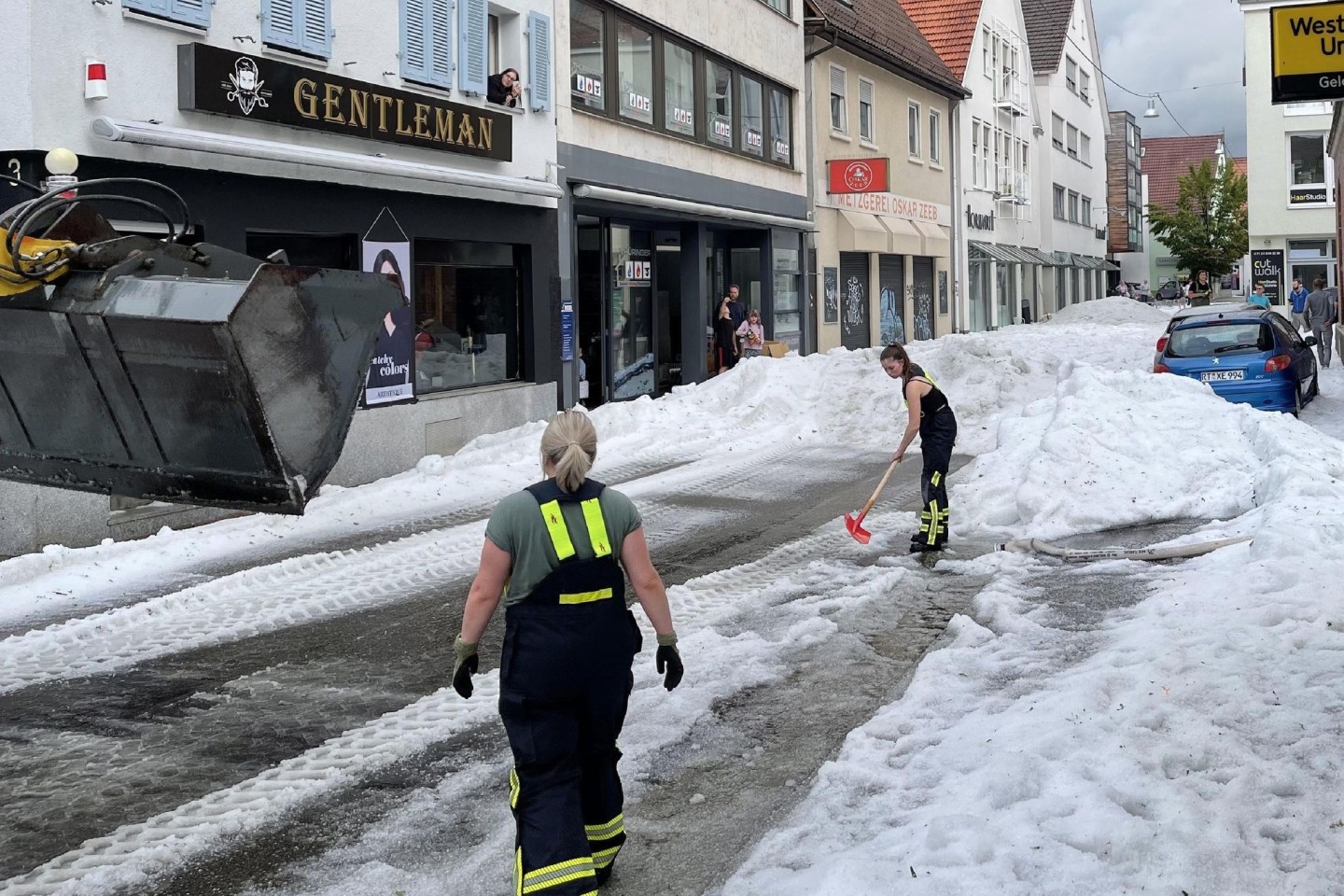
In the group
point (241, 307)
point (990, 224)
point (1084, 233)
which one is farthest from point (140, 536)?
point (1084, 233)

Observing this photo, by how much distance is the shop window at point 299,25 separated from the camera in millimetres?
14023

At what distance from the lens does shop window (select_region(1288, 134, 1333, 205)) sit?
51344 millimetres

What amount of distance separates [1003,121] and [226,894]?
4651cm

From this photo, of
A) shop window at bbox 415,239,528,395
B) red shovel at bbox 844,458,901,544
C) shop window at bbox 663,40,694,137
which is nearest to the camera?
red shovel at bbox 844,458,901,544

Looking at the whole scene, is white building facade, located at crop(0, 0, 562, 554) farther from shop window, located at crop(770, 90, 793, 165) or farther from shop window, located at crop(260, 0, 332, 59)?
shop window, located at crop(770, 90, 793, 165)

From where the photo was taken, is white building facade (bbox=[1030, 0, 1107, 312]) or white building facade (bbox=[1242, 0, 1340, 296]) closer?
white building facade (bbox=[1242, 0, 1340, 296])

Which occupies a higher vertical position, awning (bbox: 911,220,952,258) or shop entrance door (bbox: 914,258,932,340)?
awning (bbox: 911,220,952,258)

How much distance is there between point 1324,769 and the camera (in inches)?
219

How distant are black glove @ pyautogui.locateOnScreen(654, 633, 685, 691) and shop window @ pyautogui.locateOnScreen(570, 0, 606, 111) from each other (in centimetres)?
1669

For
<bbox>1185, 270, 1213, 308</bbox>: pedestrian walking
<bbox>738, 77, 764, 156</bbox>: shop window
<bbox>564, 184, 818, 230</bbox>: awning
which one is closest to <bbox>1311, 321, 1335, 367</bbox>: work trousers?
<bbox>564, 184, 818, 230</bbox>: awning

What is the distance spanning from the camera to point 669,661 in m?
5.05

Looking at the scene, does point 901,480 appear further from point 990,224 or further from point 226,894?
point 990,224

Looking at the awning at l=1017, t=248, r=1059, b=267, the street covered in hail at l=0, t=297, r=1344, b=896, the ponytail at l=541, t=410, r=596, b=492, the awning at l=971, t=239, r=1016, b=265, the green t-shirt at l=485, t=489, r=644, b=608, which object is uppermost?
the awning at l=1017, t=248, r=1059, b=267

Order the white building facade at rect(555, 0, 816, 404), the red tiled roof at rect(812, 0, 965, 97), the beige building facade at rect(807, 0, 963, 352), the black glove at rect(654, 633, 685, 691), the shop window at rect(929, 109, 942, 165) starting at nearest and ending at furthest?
the black glove at rect(654, 633, 685, 691), the white building facade at rect(555, 0, 816, 404), the beige building facade at rect(807, 0, 963, 352), the red tiled roof at rect(812, 0, 965, 97), the shop window at rect(929, 109, 942, 165)
